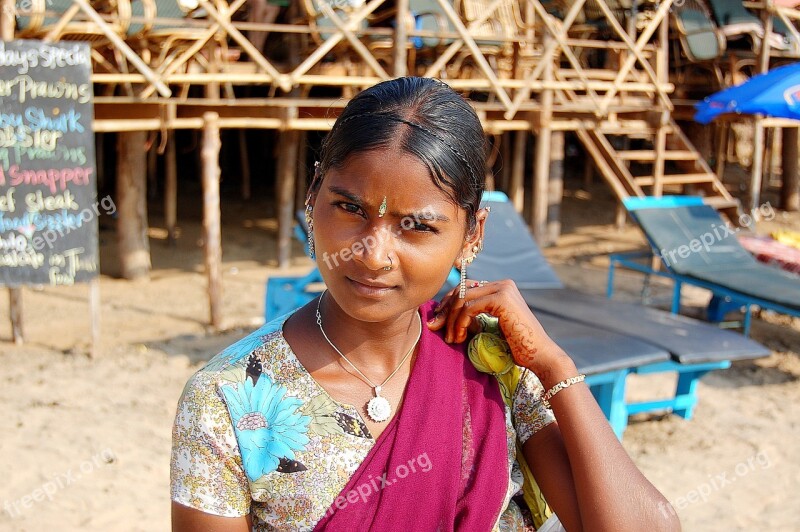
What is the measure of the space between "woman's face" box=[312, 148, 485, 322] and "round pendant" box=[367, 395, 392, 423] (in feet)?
0.51

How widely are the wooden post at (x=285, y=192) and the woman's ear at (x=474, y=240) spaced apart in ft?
22.6

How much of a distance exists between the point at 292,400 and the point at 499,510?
0.42 metres

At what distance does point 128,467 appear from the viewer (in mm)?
4031

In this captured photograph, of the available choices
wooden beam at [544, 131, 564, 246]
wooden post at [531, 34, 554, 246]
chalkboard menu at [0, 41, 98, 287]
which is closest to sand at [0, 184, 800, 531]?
chalkboard menu at [0, 41, 98, 287]

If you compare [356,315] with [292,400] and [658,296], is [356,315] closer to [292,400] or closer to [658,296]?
[292,400]

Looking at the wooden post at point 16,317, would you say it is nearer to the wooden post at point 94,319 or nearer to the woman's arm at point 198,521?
the wooden post at point 94,319

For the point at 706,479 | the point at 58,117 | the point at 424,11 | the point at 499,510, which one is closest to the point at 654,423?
the point at 706,479

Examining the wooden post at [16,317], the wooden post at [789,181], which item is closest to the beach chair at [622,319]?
the wooden post at [16,317]

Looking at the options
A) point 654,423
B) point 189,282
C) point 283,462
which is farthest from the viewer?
point 189,282

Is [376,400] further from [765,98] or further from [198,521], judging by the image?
[765,98]

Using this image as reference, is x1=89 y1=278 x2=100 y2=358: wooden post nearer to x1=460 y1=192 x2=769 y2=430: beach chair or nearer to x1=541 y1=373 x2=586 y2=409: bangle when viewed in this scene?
x1=460 y1=192 x2=769 y2=430: beach chair

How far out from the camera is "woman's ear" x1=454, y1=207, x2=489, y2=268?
4.96 feet

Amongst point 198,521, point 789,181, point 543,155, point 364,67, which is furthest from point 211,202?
point 789,181

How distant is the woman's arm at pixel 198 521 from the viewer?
1.28 m
